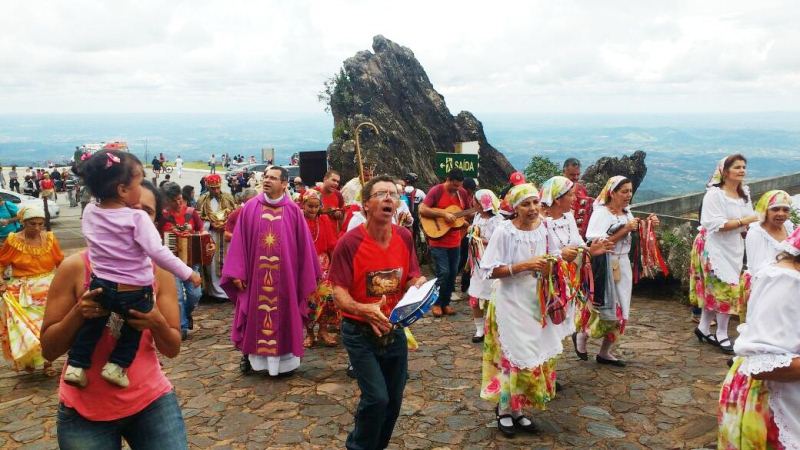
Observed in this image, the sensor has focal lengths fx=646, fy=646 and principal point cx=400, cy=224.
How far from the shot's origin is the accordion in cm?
792

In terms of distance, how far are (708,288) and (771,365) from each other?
4651 millimetres

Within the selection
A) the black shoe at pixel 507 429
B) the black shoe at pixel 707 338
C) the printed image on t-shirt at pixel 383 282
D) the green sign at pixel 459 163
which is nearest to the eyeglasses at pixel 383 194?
the printed image on t-shirt at pixel 383 282

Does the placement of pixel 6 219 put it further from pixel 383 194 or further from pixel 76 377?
pixel 76 377

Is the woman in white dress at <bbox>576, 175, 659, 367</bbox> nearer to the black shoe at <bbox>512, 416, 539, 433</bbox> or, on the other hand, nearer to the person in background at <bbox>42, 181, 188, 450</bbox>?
the black shoe at <bbox>512, 416, 539, 433</bbox>

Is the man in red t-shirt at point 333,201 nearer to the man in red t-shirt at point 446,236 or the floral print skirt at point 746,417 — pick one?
the man in red t-shirt at point 446,236

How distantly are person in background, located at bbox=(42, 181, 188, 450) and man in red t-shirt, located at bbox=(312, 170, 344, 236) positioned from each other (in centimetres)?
525

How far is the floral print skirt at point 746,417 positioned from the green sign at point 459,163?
727cm

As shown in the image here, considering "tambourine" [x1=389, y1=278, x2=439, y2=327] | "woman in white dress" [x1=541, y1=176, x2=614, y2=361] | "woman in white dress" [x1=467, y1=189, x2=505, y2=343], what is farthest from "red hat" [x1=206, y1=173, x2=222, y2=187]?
"tambourine" [x1=389, y1=278, x2=439, y2=327]

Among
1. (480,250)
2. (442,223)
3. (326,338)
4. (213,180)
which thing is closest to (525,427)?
(480,250)

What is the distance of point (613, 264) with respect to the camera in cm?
654

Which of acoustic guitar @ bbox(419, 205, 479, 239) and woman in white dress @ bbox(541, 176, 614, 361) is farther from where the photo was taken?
acoustic guitar @ bbox(419, 205, 479, 239)

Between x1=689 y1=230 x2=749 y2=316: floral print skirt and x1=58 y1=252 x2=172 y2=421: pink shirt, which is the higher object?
x1=58 y1=252 x2=172 y2=421: pink shirt

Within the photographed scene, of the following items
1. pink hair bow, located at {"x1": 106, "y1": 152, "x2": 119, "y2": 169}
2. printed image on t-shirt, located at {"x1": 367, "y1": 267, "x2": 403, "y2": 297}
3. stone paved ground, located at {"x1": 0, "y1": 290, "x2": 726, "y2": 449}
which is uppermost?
pink hair bow, located at {"x1": 106, "y1": 152, "x2": 119, "y2": 169}

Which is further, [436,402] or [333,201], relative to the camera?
[333,201]
